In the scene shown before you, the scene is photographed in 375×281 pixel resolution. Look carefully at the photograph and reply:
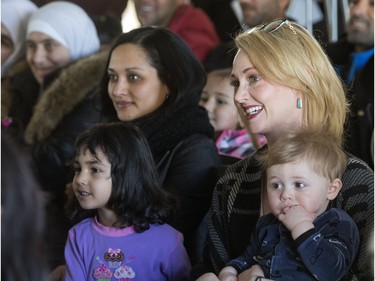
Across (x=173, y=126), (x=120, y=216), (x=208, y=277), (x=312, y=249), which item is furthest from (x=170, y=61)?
(x=312, y=249)

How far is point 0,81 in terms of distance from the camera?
524cm

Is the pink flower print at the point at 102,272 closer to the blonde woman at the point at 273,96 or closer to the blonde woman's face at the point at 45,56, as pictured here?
the blonde woman at the point at 273,96

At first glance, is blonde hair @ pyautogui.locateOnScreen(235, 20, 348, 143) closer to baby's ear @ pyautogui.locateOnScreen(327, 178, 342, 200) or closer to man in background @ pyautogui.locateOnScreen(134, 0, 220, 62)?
baby's ear @ pyautogui.locateOnScreen(327, 178, 342, 200)

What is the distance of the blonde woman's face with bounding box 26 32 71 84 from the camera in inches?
203

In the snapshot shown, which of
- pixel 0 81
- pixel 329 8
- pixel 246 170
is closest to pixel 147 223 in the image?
pixel 246 170

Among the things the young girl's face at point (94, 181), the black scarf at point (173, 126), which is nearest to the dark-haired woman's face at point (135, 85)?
the black scarf at point (173, 126)

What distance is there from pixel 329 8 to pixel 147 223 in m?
2.93

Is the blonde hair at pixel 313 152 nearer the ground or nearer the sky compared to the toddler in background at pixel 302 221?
nearer the sky

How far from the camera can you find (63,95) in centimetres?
478

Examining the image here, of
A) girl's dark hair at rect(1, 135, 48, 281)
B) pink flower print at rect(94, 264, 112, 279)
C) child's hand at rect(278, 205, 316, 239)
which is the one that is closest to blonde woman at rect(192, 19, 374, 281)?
child's hand at rect(278, 205, 316, 239)

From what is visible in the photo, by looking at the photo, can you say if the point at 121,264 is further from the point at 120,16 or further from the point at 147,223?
the point at 120,16

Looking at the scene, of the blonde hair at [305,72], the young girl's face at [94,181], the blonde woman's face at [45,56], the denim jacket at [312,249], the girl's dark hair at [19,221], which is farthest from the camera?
the blonde woman's face at [45,56]

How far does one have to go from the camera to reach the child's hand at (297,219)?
8.34ft

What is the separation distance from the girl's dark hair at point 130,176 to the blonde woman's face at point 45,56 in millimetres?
1952
